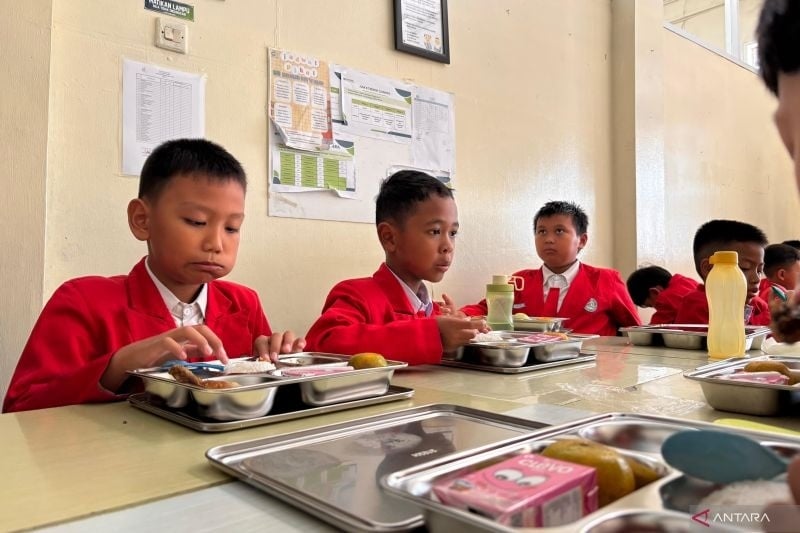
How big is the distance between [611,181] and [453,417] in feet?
9.36

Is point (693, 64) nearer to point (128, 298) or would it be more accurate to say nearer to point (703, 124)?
point (703, 124)

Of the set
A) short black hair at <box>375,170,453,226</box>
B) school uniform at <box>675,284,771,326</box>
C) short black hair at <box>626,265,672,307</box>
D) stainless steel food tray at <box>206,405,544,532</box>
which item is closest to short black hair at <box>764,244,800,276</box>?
short black hair at <box>626,265,672,307</box>

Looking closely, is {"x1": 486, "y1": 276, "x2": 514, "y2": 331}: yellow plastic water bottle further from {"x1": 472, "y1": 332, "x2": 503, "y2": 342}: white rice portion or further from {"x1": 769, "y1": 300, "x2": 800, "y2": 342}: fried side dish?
{"x1": 769, "y1": 300, "x2": 800, "y2": 342}: fried side dish

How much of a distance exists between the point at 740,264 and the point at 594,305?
52 cm

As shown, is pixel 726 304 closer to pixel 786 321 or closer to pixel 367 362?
pixel 367 362

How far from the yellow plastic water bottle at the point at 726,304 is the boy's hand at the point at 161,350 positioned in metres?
0.96

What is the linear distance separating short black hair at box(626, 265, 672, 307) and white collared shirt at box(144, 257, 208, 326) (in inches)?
89.5

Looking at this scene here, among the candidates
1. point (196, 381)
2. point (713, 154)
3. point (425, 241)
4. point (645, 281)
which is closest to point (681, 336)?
point (425, 241)

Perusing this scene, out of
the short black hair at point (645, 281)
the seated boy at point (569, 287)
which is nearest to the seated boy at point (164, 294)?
the seated boy at point (569, 287)

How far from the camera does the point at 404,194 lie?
5.49 feet

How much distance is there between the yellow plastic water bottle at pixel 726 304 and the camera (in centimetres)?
114

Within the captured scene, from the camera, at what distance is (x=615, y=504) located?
0.33 meters

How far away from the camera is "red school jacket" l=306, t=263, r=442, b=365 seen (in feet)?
3.68

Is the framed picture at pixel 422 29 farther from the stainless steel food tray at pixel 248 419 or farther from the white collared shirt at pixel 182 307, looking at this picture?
the stainless steel food tray at pixel 248 419
